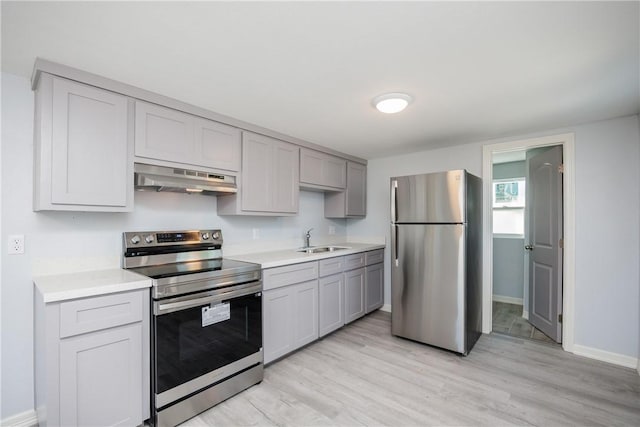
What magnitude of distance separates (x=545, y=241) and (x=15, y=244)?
15.2 ft

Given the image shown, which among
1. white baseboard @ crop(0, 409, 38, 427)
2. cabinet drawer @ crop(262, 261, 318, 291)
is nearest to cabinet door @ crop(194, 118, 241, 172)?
cabinet drawer @ crop(262, 261, 318, 291)

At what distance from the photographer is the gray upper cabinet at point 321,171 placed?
3.33 metres

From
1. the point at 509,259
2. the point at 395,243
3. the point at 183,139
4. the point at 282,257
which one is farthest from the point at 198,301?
the point at 509,259

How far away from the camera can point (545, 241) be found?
3.27 metres

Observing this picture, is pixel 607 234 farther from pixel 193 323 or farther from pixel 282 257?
pixel 193 323

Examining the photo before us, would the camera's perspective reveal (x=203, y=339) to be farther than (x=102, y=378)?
Yes

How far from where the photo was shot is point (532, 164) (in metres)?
3.55

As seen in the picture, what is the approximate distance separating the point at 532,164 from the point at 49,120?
455cm

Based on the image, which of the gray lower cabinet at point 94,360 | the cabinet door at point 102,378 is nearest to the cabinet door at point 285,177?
the gray lower cabinet at point 94,360

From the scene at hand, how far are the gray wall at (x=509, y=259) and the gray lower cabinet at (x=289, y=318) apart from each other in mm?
3276

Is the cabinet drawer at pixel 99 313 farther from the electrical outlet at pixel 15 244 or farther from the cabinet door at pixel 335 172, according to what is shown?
the cabinet door at pixel 335 172

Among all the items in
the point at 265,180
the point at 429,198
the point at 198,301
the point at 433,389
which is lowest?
the point at 433,389

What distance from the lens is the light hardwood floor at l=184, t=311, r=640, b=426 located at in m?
1.92

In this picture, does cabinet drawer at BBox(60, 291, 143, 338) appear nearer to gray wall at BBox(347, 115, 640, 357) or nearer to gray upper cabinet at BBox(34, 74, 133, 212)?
gray upper cabinet at BBox(34, 74, 133, 212)
